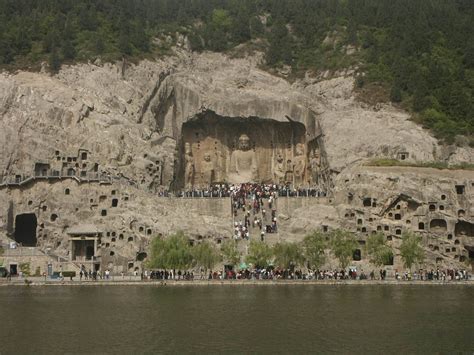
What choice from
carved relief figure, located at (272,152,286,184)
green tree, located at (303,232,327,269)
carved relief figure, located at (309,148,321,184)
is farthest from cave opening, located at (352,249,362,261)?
carved relief figure, located at (272,152,286,184)

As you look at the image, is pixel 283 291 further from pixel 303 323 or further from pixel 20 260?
pixel 20 260

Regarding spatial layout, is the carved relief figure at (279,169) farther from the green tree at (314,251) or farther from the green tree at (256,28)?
→ the green tree at (314,251)

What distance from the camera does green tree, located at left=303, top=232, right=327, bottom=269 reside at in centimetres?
6531

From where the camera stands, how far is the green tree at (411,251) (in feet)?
215

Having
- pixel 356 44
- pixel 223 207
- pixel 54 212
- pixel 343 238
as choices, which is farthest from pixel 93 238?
pixel 356 44

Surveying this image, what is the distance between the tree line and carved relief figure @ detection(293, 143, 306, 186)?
22563 millimetres

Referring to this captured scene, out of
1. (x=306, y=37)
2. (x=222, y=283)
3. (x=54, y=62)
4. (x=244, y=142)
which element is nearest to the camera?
(x=222, y=283)

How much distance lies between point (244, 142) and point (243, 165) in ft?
9.29

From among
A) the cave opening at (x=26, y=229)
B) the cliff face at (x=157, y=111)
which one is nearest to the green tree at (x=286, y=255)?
the cliff face at (x=157, y=111)

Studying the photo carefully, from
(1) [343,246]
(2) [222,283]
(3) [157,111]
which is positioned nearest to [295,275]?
(1) [343,246]

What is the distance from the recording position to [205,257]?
64875 millimetres

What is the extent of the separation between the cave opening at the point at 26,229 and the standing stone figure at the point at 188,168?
18234 mm

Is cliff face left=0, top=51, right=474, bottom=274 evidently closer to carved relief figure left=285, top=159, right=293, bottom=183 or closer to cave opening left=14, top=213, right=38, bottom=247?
cave opening left=14, top=213, right=38, bottom=247

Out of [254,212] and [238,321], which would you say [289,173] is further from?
[238,321]
